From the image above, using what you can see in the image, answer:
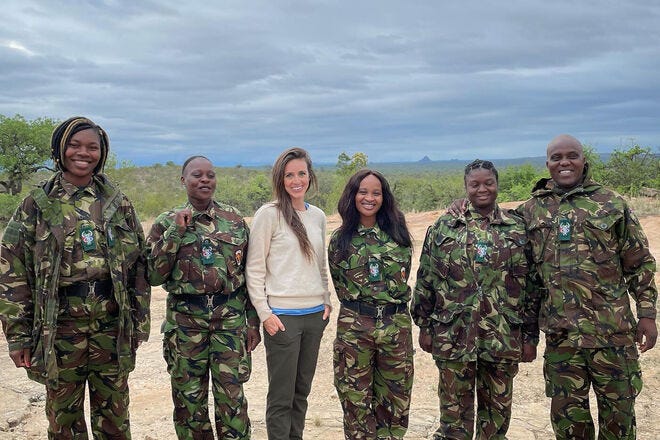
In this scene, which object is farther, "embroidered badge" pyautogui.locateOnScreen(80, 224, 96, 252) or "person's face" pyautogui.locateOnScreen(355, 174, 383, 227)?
"person's face" pyautogui.locateOnScreen(355, 174, 383, 227)

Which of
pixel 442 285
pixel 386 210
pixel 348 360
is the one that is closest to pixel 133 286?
pixel 348 360

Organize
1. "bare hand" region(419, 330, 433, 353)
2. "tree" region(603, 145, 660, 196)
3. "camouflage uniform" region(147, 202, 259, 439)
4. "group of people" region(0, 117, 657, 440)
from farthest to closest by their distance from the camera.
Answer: "tree" region(603, 145, 660, 196)
"bare hand" region(419, 330, 433, 353)
"camouflage uniform" region(147, 202, 259, 439)
"group of people" region(0, 117, 657, 440)

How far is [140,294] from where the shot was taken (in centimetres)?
324

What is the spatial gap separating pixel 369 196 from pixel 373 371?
3.40 ft

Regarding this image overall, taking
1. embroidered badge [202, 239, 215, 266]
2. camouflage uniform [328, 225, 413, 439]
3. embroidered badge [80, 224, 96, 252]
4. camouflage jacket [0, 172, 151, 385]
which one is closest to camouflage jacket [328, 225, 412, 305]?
camouflage uniform [328, 225, 413, 439]

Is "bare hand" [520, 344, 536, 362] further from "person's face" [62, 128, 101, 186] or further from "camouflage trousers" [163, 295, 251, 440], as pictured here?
"person's face" [62, 128, 101, 186]

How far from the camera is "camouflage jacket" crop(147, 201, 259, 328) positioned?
10.5ft

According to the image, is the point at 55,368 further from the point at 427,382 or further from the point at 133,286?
the point at 427,382

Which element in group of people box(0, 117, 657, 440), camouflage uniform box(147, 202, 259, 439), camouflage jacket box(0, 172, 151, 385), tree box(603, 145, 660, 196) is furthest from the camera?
tree box(603, 145, 660, 196)

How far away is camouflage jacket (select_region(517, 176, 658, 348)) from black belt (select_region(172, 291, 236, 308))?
1.83 m

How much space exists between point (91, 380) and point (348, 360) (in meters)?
1.42

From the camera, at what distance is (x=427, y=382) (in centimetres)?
531

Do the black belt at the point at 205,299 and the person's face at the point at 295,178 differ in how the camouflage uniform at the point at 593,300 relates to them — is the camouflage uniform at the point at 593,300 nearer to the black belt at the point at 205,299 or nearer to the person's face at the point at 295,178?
the person's face at the point at 295,178

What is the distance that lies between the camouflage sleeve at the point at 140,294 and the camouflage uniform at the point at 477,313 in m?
1.62
